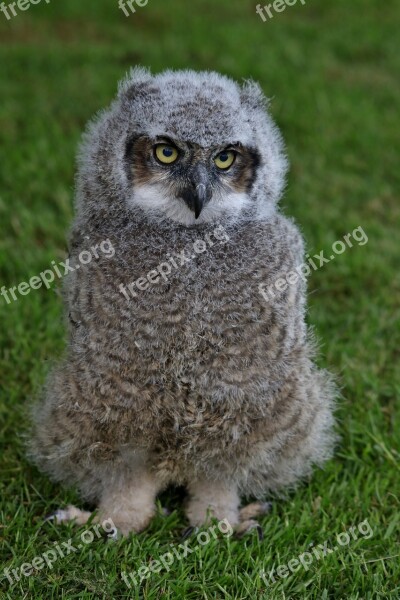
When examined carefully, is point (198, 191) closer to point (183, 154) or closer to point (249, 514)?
point (183, 154)

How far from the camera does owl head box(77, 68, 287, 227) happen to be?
3.11 metres

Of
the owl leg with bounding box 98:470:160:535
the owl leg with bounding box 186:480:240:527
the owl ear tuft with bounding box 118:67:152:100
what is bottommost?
the owl leg with bounding box 186:480:240:527

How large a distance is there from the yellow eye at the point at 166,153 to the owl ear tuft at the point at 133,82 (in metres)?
0.34

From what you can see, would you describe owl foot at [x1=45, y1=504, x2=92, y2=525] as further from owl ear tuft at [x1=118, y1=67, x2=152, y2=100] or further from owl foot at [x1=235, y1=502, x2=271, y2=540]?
owl ear tuft at [x1=118, y1=67, x2=152, y2=100]

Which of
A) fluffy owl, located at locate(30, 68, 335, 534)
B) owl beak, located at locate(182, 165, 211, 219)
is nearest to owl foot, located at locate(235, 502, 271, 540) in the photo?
fluffy owl, located at locate(30, 68, 335, 534)

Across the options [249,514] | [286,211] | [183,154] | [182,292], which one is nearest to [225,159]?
[183,154]

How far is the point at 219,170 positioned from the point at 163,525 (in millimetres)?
1660

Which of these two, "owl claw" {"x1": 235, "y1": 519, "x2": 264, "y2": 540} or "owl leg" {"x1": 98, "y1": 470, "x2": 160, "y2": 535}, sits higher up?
"owl leg" {"x1": 98, "y1": 470, "x2": 160, "y2": 535}

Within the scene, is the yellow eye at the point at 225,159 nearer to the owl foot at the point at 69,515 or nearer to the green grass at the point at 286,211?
the green grass at the point at 286,211

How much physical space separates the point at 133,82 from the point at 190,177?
59 cm

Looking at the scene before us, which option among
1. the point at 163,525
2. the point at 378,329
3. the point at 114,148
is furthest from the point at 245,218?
the point at 378,329

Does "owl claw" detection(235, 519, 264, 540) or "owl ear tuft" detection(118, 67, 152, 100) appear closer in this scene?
"owl ear tuft" detection(118, 67, 152, 100)

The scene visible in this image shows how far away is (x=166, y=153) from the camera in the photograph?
3141 millimetres

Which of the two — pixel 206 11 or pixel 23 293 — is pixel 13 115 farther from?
pixel 206 11
